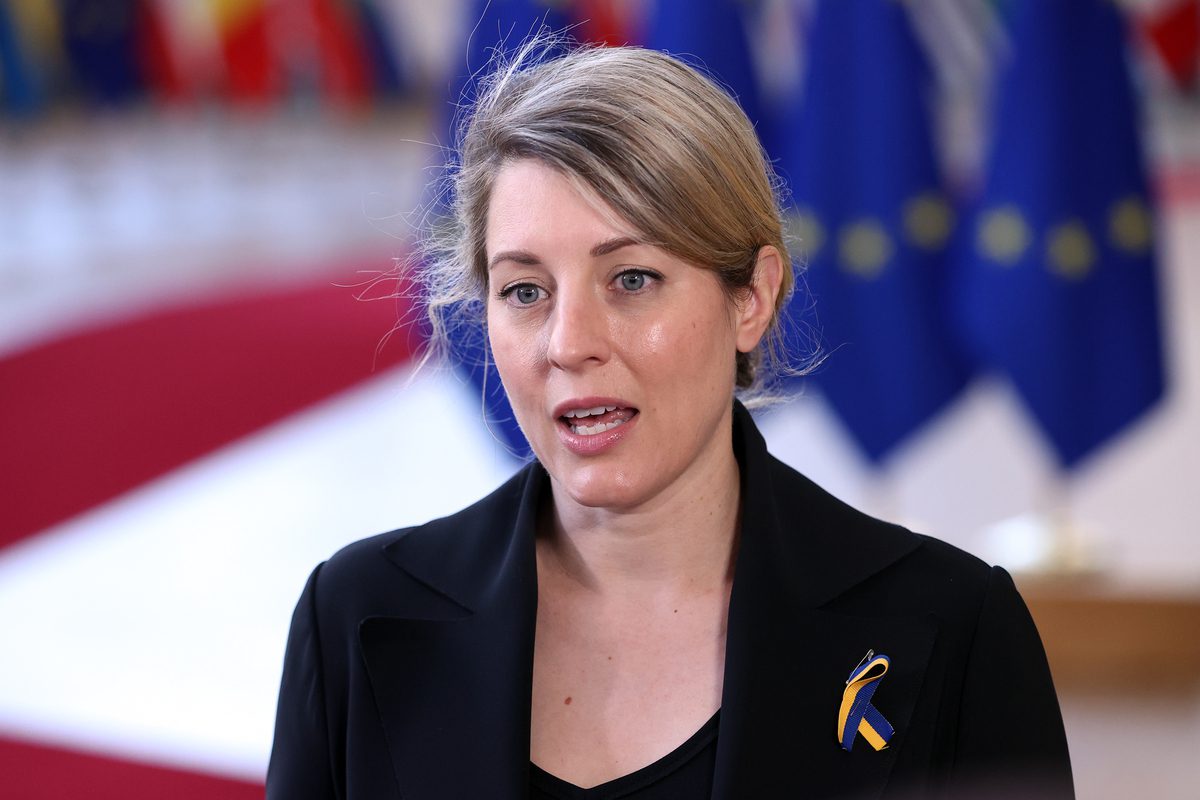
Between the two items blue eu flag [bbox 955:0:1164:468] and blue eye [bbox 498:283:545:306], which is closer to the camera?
blue eye [bbox 498:283:545:306]

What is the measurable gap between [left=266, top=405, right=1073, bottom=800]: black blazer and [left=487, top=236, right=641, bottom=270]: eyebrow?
0.32m

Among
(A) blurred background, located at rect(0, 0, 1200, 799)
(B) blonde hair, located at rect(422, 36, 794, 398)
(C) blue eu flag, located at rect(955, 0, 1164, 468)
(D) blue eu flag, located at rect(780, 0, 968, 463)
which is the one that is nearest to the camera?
(B) blonde hair, located at rect(422, 36, 794, 398)

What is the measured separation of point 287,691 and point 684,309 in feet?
1.99

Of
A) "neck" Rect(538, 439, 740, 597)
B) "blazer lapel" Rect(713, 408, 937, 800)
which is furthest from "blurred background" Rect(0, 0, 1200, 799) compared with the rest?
"blazer lapel" Rect(713, 408, 937, 800)

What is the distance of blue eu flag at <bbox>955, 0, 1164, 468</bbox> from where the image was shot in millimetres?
4859

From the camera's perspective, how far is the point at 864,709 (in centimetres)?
157

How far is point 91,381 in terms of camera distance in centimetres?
727

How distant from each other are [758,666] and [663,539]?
0.18 m

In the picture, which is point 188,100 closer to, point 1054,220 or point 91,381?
point 91,381

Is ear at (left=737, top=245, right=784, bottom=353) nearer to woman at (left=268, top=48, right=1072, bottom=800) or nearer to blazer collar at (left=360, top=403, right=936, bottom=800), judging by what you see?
woman at (left=268, top=48, right=1072, bottom=800)

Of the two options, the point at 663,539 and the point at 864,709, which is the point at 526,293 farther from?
the point at 864,709

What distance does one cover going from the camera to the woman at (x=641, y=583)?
60.2 inches

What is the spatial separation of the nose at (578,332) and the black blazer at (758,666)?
270 mm

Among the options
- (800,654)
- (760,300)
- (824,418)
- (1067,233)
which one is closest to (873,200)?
(1067,233)
